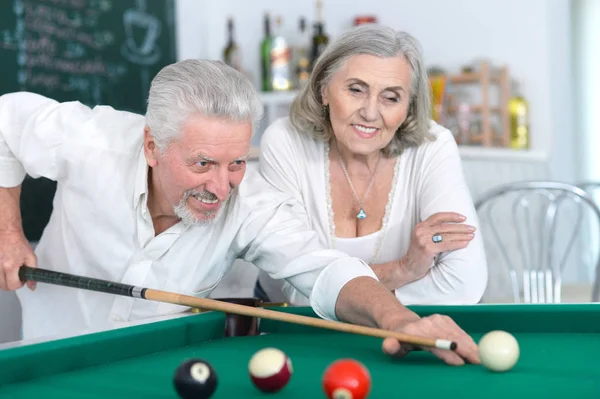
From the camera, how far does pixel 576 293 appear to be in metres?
3.44

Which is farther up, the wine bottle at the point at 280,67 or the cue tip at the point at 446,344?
the wine bottle at the point at 280,67

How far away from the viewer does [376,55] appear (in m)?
2.28

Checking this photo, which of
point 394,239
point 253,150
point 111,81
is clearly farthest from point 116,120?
point 111,81

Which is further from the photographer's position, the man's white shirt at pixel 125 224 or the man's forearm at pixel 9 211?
the man's forearm at pixel 9 211

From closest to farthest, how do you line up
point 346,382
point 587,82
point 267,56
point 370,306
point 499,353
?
point 346,382, point 499,353, point 370,306, point 267,56, point 587,82

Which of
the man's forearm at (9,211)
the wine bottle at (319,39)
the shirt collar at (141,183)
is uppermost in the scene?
the wine bottle at (319,39)

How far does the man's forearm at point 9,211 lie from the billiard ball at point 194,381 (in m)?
1.21

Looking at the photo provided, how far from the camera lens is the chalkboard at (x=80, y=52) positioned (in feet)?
11.9

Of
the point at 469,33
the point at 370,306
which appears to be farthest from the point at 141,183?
the point at 469,33

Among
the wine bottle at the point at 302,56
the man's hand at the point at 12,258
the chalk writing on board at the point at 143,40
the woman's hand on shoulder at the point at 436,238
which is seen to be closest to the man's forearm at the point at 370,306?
the woman's hand on shoulder at the point at 436,238

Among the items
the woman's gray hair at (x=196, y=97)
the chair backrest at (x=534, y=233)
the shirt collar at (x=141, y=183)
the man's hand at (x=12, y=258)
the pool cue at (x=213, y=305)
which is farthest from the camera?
the chair backrest at (x=534, y=233)

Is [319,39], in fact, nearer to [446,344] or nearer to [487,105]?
[487,105]

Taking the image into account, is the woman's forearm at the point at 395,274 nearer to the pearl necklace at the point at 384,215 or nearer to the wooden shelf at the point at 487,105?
the pearl necklace at the point at 384,215

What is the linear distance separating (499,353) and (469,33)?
138 inches
